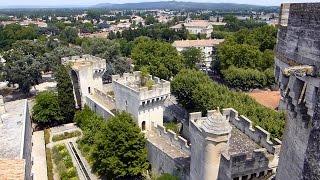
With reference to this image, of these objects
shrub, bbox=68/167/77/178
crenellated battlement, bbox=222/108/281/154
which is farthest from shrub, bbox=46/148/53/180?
crenellated battlement, bbox=222/108/281/154

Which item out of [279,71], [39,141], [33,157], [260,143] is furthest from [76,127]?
[279,71]

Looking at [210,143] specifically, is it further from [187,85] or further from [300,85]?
[187,85]

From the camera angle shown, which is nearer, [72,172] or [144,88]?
[144,88]

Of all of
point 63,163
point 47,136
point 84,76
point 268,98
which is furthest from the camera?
point 268,98

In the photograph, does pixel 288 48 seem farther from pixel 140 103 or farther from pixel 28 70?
pixel 28 70

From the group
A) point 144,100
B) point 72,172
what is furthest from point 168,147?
point 72,172

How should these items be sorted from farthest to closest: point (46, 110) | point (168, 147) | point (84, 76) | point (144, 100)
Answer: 1. point (84, 76)
2. point (46, 110)
3. point (144, 100)
4. point (168, 147)
